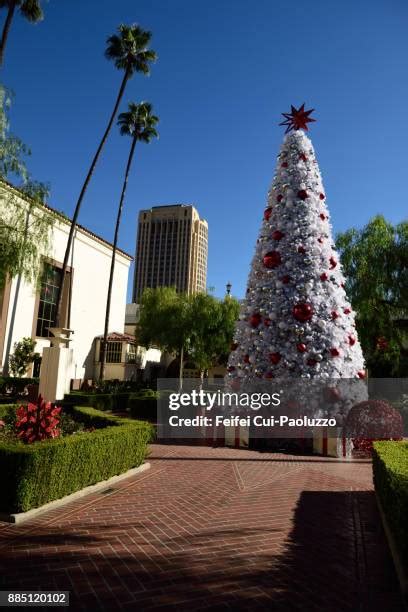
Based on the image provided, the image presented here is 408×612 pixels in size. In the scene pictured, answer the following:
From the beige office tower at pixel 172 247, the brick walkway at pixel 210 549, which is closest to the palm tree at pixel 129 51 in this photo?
the brick walkway at pixel 210 549

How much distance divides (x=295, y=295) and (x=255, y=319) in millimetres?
1392

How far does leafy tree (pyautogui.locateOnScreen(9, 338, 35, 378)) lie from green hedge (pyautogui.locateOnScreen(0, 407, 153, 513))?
18940mm

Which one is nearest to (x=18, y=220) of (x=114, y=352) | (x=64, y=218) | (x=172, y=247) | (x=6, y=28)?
(x=64, y=218)

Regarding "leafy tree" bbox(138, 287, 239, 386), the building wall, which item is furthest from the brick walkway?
"leafy tree" bbox(138, 287, 239, 386)

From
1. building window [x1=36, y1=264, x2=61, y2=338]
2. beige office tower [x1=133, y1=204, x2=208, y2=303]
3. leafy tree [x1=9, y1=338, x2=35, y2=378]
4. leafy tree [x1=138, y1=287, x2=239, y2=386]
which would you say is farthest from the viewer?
beige office tower [x1=133, y1=204, x2=208, y2=303]

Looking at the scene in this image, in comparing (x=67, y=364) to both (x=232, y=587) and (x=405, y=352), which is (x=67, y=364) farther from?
(x=405, y=352)

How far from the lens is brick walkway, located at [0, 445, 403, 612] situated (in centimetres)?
406

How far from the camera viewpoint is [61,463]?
6.87m

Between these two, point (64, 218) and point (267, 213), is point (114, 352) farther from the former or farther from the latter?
point (267, 213)

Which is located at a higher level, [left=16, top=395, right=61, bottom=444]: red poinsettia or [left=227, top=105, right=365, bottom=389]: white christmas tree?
[left=227, top=105, right=365, bottom=389]: white christmas tree

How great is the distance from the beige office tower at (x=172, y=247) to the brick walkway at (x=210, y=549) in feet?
364

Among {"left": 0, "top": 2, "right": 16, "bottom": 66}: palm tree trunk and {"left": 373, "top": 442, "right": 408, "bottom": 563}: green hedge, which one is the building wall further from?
{"left": 373, "top": 442, "right": 408, "bottom": 563}: green hedge

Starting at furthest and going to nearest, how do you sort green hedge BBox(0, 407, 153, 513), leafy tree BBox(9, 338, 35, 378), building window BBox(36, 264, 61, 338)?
building window BBox(36, 264, 61, 338)
leafy tree BBox(9, 338, 35, 378)
green hedge BBox(0, 407, 153, 513)

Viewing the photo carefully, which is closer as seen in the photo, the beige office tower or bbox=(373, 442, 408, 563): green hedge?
bbox=(373, 442, 408, 563): green hedge
